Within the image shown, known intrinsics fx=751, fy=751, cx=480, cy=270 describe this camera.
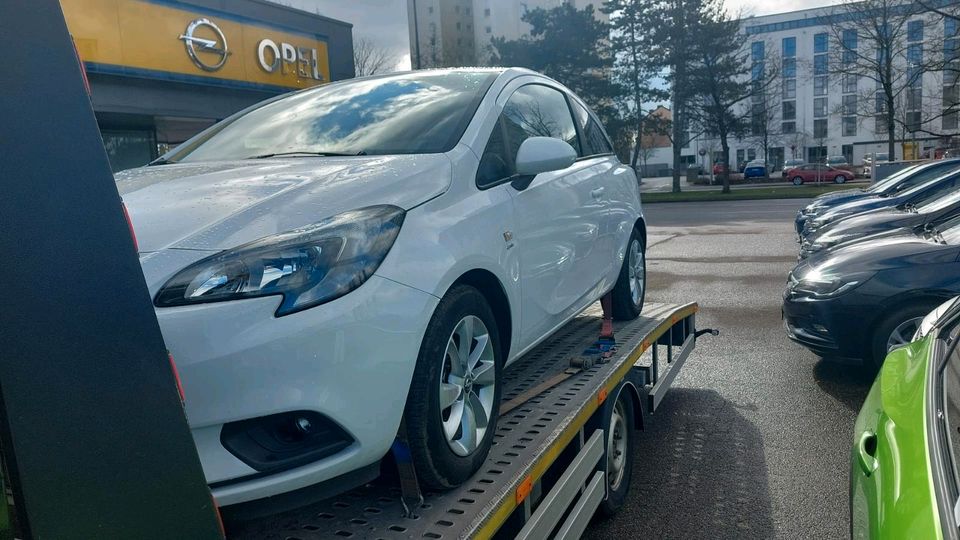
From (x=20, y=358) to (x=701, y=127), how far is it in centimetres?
4202

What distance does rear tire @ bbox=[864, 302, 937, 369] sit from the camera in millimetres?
5273

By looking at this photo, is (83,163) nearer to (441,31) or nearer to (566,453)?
(566,453)

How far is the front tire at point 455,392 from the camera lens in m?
2.35

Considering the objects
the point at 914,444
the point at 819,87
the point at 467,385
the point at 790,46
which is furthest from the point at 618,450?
the point at 790,46

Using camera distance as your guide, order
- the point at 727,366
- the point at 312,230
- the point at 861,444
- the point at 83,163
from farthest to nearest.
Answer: the point at 727,366 → the point at 861,444 → the point at 312,230 → the point at 83,163

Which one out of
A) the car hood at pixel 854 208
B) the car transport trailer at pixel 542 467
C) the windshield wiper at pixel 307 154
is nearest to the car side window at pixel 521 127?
the windshield wiper at pixel 307 154

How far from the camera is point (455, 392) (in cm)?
255

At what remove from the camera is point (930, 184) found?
1046 cm

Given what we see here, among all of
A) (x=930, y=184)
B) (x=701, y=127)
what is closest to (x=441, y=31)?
(x=701, y=127)

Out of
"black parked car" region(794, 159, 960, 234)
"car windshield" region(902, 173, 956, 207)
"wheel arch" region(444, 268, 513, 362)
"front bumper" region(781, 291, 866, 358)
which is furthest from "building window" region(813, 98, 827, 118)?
"wheel arch" region(444, 268, 513, 362)

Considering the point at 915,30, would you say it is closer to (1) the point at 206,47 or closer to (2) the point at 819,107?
(1) the point at 206,47

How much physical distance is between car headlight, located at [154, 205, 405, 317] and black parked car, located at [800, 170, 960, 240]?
956cm

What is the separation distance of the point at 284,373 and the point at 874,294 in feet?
15.6

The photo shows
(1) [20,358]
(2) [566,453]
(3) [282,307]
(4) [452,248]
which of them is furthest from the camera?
(2) [566,453]
